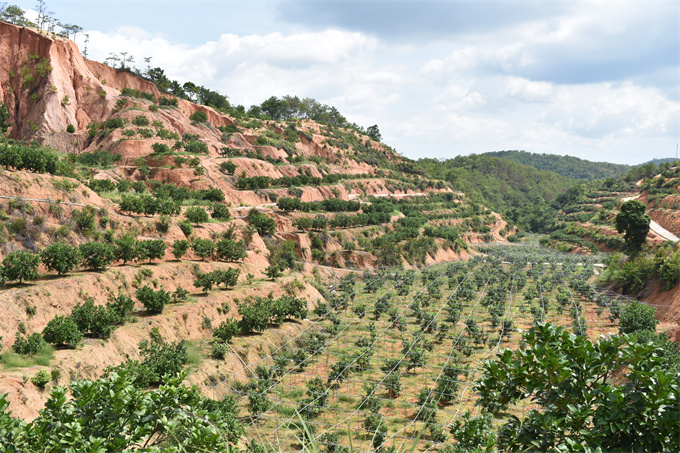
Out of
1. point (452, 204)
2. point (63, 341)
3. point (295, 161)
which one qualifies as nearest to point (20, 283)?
point (63, 341)

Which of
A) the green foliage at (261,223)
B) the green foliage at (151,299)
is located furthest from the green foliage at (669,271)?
the green foliage at (151,299)

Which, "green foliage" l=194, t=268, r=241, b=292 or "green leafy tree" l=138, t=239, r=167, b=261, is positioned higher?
"green leafy tree" l=138, t=239, r=167, b=261

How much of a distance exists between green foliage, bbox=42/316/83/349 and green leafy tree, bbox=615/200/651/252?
3914 centimetres

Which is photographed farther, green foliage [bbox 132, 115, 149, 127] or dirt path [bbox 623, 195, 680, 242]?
green foliage [bbox 132, 115, 149, 127]

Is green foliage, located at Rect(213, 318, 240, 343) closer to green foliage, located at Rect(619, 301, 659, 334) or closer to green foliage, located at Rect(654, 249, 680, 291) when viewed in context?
green foliage, located at Rect(619, 301, 659, 334)

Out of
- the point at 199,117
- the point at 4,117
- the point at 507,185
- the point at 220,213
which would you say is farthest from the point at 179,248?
the point at 507,185

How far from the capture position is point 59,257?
19625mm

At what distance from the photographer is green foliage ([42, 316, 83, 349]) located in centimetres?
1608

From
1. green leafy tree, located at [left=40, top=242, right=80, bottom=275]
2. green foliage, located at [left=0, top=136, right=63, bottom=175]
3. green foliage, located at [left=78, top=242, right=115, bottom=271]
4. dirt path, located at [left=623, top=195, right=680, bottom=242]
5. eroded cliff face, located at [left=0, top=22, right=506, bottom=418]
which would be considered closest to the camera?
eroded cliff face, located at [left=0, top=22, right=506, bottom=418]

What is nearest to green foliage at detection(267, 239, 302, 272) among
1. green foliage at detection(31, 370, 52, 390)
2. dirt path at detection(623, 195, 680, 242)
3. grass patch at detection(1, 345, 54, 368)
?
grass patch at detection(1, 345, 54, 368)

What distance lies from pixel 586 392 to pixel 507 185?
13112cm

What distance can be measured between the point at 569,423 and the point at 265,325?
63.2 ft

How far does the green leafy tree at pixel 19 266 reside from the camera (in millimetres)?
17828

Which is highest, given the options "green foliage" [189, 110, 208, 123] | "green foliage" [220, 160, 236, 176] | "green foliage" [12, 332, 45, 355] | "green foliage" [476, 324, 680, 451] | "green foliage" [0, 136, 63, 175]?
"green foliage" [189, 110, 208, 123]
